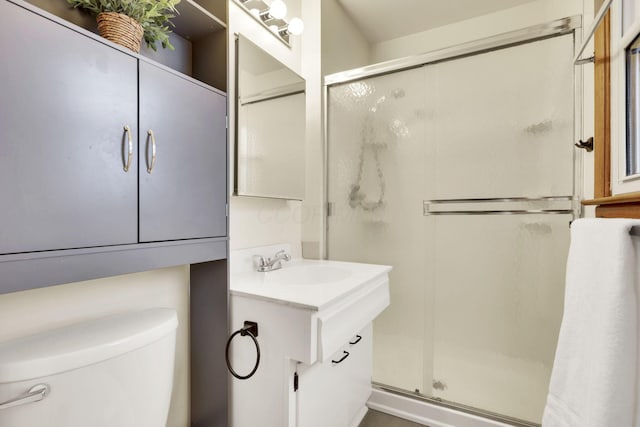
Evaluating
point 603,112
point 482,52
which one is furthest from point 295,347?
point 482,52

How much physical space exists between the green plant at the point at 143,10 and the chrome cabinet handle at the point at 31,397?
0.97 metres

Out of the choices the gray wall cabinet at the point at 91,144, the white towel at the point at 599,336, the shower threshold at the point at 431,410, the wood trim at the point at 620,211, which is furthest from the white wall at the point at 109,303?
the wood trim at the point at 620,211

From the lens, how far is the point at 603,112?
1.17 m

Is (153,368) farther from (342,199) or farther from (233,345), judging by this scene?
(342,199)

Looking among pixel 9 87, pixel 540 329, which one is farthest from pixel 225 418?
pixel 540 329

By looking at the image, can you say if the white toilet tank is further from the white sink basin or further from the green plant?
the green plant

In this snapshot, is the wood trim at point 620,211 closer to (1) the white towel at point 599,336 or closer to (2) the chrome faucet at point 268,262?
(1) the white towel at point 599,336

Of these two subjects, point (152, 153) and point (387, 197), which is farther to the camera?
point (387, 197)

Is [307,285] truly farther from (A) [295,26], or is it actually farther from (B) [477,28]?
(B) [477,28]

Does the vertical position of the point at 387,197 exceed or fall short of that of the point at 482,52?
it falls short

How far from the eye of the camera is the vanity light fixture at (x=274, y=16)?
1.54 metres

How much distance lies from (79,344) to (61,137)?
1.63ft

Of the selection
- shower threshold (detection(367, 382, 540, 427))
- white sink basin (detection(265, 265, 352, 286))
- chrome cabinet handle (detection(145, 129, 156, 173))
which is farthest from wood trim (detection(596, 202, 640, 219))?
chrome cabinet handle (detection(145, 129, 156, 173))

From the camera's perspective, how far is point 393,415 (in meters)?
1.73
